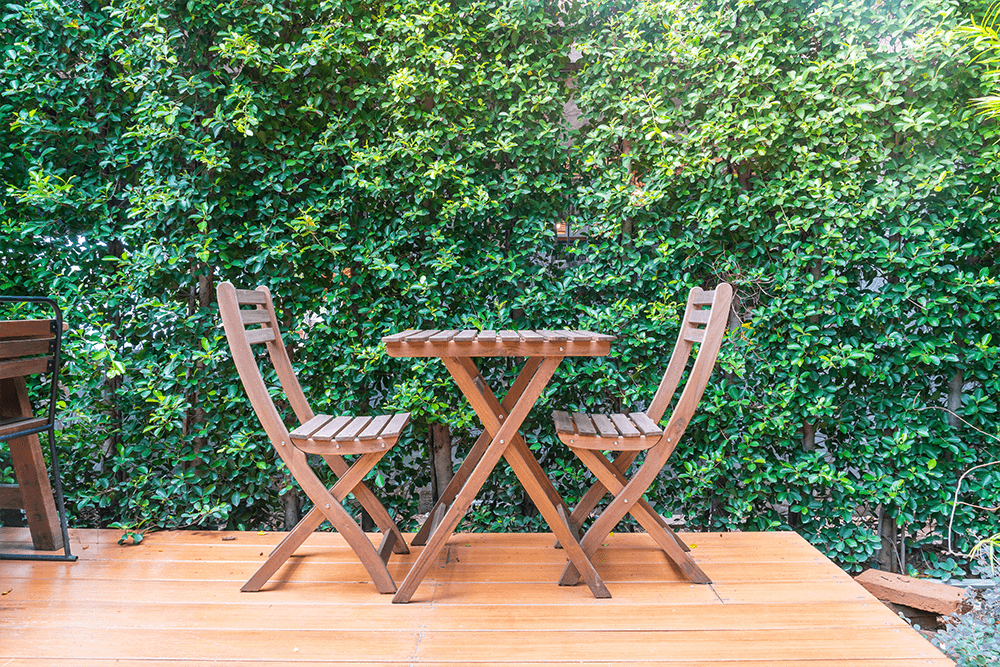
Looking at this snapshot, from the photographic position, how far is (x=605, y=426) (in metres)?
2.38

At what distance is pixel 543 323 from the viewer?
318 cm

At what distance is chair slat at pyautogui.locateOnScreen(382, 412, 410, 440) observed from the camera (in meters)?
2.17

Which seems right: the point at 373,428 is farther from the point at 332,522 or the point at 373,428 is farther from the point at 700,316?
the point at 700,316

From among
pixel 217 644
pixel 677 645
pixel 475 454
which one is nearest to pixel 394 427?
pixel 475 454

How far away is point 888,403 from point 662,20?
222 cm

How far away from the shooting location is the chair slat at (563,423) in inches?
88.6

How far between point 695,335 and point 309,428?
5.22 ft

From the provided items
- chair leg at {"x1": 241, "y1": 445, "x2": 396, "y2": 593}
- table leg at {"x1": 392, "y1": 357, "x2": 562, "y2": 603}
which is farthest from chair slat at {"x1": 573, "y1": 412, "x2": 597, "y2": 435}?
chair leg at {"x1": 241, "y1": 445, "x2": 396, "y2": 593}

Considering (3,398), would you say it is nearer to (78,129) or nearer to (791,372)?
(78,129)

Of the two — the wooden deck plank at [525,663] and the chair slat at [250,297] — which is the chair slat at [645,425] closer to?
the wooden deck plank at [525,663]

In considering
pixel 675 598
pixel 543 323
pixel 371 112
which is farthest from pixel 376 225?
pixel 675 598

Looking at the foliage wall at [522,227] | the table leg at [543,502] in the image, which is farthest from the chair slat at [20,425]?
the table leg at [543,502]

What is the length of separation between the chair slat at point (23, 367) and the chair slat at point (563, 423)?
2.26 metres

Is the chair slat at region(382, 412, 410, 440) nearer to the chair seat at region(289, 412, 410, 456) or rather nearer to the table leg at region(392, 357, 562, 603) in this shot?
the chair seat at region(289, 412, 410, 456)
